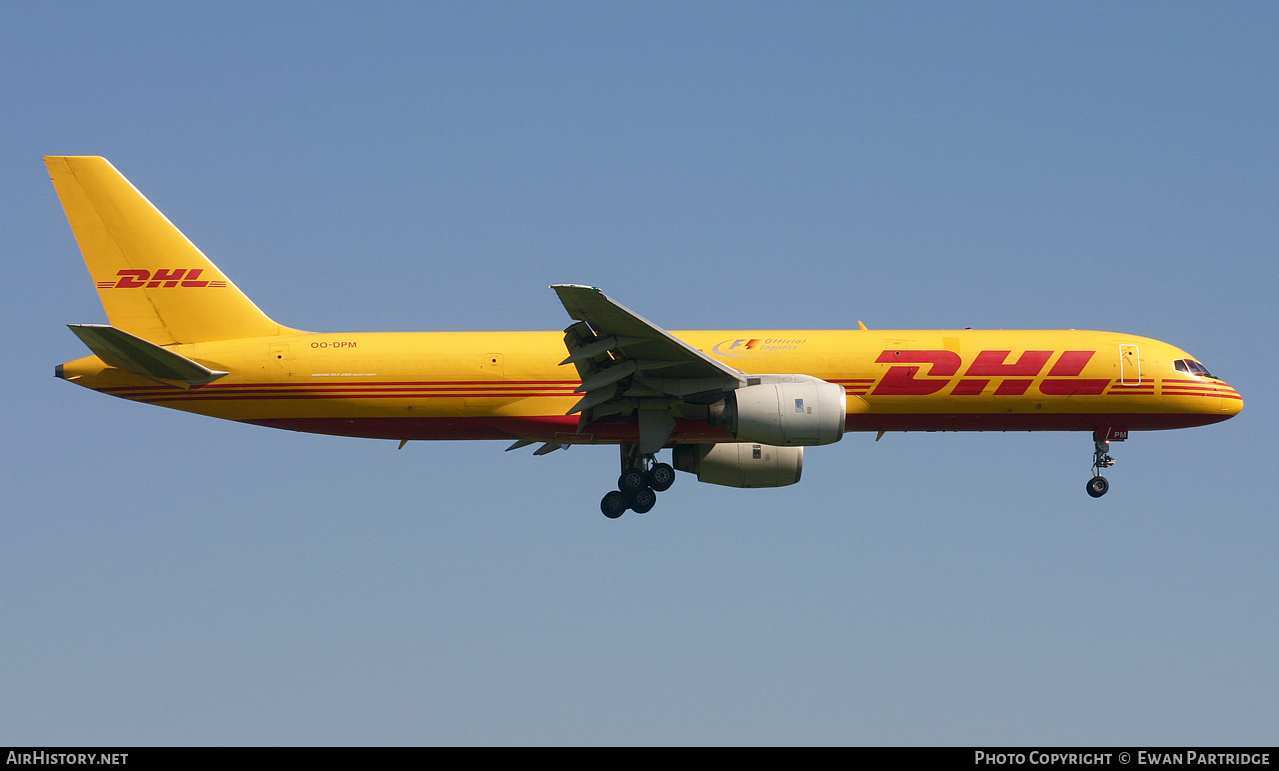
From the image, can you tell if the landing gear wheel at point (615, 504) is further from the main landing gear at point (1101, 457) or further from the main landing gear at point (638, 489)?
the main landing gear at point (1101, 457)

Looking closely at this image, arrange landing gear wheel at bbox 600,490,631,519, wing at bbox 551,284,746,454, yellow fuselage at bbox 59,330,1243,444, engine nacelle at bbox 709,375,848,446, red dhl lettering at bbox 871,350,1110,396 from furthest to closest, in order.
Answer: landing gear wheel at bbox 600,490,631,519
red dhl lettering at bbox 871,350,1110,396
yellow fuselage at bbox 59,330,1243,444
engine nacelle at bbox 709,375,848,446
wing at bbox 551,284,746,454

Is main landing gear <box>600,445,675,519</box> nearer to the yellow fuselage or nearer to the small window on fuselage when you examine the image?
the yellow fuselage

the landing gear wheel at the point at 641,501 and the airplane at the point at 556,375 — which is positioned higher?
the airplane at the point at 556,375

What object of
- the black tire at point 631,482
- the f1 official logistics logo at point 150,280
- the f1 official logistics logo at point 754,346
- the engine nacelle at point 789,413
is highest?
the f1 official logistics logo at point 150,280

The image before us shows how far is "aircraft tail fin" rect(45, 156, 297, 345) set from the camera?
38.1 meters

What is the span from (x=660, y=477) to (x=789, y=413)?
17.2ft

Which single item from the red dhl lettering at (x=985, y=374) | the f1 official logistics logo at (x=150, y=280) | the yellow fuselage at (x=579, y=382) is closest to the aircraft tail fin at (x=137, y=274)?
the f1 official logistics logo at (x=150, y=280)

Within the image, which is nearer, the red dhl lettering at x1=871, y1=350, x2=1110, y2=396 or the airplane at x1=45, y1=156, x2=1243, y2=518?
the airplane at x1=45, y1=156, x2=1243, y2=518

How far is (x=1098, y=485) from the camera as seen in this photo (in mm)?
40500

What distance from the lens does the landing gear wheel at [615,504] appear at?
127ft

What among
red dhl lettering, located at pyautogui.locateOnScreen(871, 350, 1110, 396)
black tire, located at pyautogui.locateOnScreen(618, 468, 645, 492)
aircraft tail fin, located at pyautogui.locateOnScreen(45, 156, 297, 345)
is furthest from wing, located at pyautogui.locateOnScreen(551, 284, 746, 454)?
aircraft tail fin, located at pyautogui.locateOnScreen(45, 156, 297, 345)

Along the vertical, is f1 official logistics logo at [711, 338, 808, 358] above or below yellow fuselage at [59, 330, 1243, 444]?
above

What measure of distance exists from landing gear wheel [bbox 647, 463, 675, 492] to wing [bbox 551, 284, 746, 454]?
198 centimetres

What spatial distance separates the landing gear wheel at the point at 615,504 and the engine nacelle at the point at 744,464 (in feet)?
9.61
